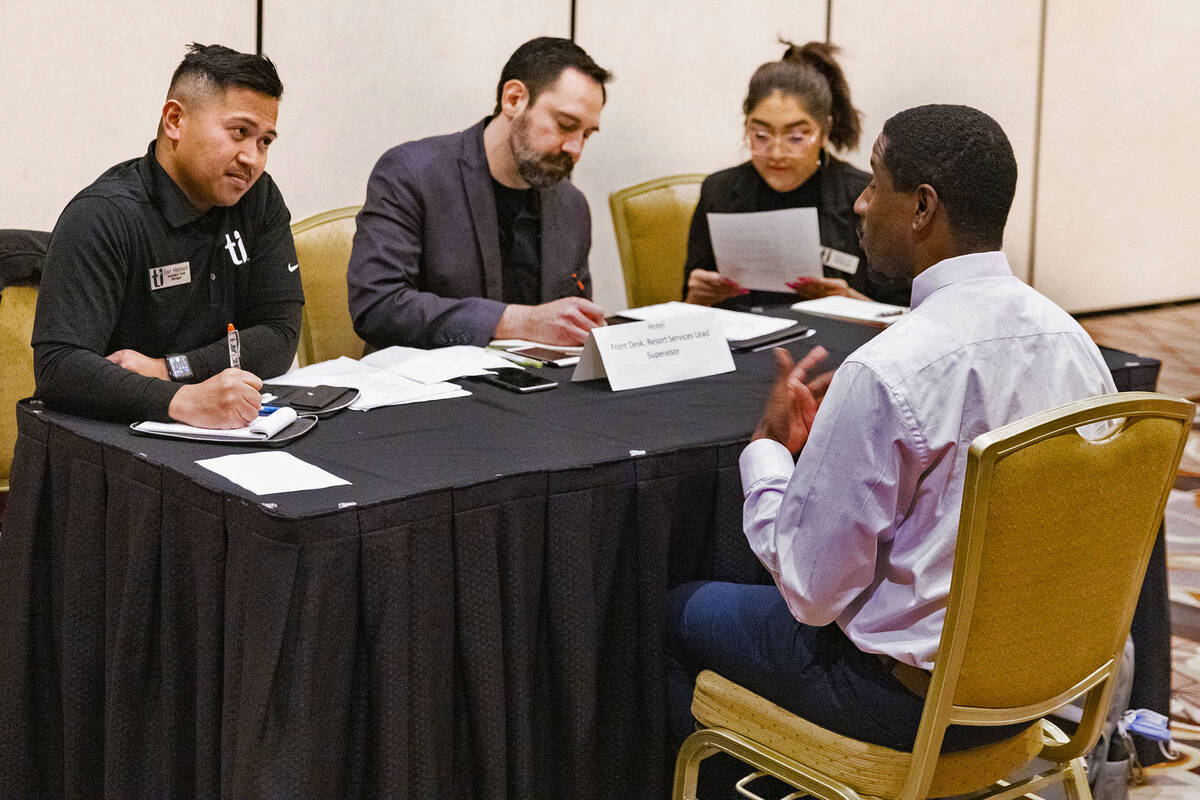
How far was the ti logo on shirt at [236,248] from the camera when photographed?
7.85 feet

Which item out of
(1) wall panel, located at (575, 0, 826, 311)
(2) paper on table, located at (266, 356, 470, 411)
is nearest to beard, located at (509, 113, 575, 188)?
(2) paper on table, located at (266, 356, 470, 411)

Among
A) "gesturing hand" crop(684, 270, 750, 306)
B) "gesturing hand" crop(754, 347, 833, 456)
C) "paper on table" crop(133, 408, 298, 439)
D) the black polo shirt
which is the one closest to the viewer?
"gesturing hand" crop(754, 347, 833, 456)

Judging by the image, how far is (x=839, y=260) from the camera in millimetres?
3566

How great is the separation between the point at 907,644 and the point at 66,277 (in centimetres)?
148

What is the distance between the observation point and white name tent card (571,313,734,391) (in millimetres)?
2352

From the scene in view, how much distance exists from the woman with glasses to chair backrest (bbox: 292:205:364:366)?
951 millimetres

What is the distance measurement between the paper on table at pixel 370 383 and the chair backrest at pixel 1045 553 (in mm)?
1090

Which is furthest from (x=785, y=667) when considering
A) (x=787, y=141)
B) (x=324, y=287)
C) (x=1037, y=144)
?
(x=1037, y=144)

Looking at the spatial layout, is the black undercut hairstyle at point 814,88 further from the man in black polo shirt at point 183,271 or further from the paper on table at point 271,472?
the paper on table at point 271,472

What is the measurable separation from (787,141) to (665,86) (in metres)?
1.56

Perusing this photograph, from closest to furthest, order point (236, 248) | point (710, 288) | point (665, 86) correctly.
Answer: point (236, 248) < point (710, 288) < point (665, 86)

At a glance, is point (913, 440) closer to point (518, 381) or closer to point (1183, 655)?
point (518, 381)

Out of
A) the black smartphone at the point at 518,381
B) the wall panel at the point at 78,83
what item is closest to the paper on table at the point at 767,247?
the black smartphone at the point at 518,381

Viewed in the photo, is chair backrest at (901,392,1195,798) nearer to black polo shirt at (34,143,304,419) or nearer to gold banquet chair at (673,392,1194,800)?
gold banquet chair at (673,392,1194,800)
